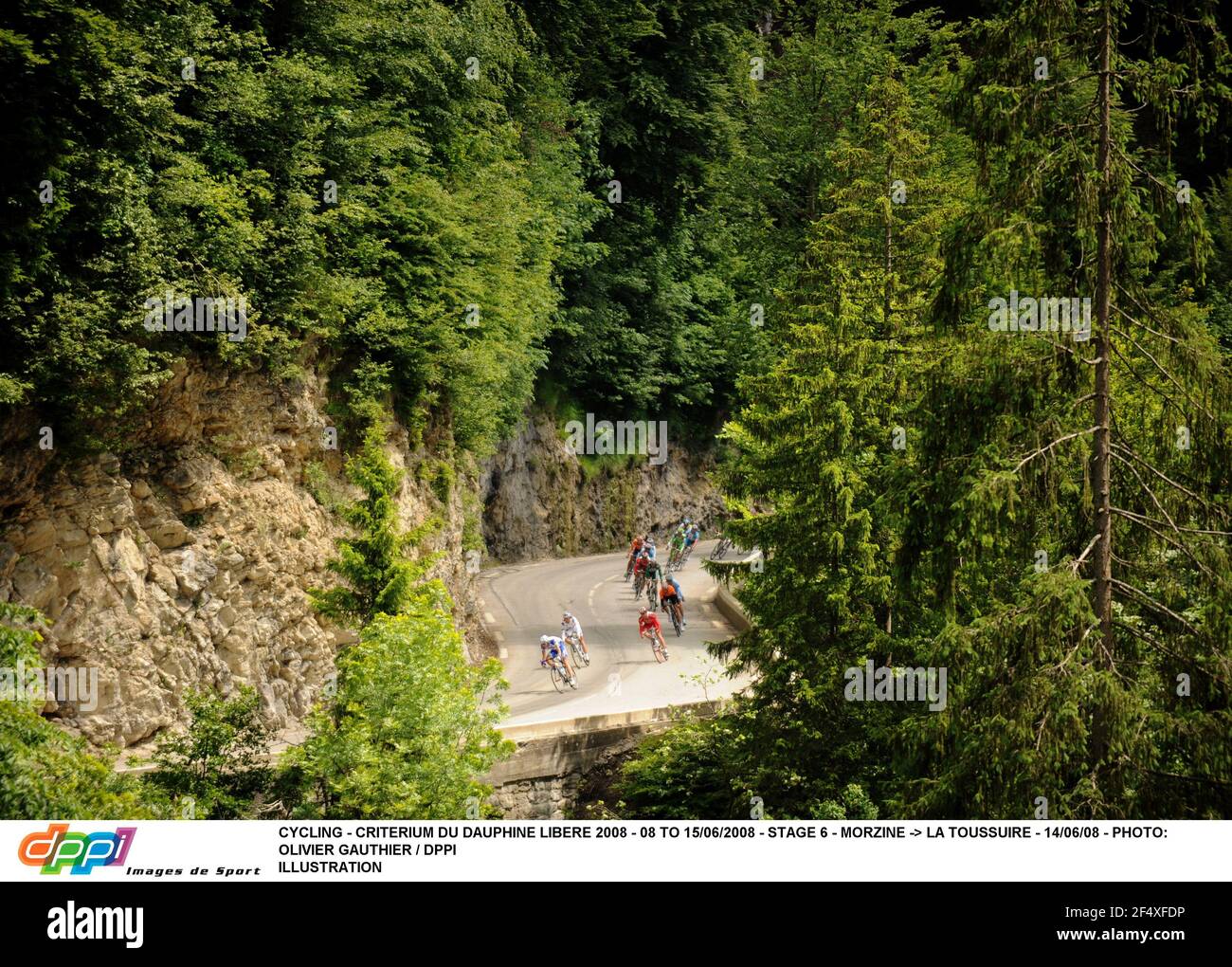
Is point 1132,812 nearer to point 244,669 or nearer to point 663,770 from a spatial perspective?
point 663,770

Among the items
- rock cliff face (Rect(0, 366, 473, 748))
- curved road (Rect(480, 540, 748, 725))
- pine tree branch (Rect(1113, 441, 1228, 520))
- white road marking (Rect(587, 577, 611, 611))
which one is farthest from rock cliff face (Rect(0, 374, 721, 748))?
pine tree branch (Rect(1113, 441, 1228, 520))

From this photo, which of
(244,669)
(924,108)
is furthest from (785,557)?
(924,108)

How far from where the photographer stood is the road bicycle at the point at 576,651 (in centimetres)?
2488

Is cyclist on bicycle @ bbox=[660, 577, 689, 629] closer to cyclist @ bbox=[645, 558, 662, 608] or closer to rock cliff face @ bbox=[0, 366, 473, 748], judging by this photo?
cyclist @ bbox=[645, 558, 662, 608]

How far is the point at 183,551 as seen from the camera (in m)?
17.4

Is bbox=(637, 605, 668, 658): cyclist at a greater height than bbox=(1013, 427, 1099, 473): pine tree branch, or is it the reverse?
bbox=(1013, 427, 1099, 473): pine tree branch

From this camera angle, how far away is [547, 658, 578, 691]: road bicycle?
2327 centimetres

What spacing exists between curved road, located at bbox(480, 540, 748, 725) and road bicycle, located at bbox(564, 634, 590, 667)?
23 cm

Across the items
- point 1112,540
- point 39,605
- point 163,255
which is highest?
point 163,255

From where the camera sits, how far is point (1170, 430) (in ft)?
32.2

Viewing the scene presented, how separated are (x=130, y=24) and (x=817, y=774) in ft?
52.3

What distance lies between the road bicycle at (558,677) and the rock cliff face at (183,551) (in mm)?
4751

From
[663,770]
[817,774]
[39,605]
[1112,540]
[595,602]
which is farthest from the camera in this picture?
[595,602]

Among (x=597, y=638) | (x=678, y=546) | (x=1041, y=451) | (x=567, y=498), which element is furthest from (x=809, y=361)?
(x=567, y=498)
